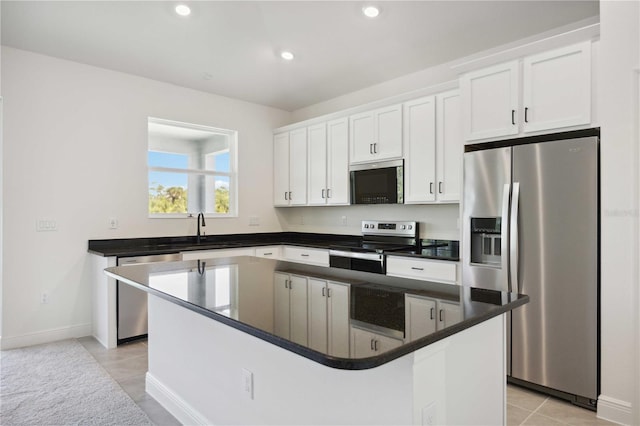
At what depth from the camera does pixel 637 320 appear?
225cm

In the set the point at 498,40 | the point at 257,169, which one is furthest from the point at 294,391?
the point at 257,169

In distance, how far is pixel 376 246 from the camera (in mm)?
4062

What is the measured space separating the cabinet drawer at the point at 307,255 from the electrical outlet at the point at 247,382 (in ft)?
8.38

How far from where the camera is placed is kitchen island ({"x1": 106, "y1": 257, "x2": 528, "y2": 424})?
1120mm

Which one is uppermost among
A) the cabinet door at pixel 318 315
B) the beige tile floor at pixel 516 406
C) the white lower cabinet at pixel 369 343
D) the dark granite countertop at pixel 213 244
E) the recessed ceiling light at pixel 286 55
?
the recessed ceiling light at pixel 286 55

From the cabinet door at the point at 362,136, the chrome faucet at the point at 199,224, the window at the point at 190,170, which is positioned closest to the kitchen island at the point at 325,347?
the cabinet door at the point at 362,136

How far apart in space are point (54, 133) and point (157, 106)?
104 centimetres

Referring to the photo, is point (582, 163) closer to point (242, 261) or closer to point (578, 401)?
point (578, 401)

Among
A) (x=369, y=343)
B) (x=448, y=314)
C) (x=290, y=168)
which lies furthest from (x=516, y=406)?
(x=290, y=168)

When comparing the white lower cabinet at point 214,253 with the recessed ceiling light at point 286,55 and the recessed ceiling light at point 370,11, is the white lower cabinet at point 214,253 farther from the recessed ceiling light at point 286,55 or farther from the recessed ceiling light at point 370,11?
the recessed ceiling light at point 370,11

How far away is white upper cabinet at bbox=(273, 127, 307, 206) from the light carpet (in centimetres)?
279

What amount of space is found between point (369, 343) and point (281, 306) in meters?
0.50

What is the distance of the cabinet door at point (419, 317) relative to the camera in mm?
1091

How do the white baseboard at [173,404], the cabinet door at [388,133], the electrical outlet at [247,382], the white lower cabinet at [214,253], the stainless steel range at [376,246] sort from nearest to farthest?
the electrical outlet at [247,382] < the white baseboard at [173,404] < the stainless steel range at [376,246] < the cabinet door at [388,133] < the white lower cabinet at [214,253]
